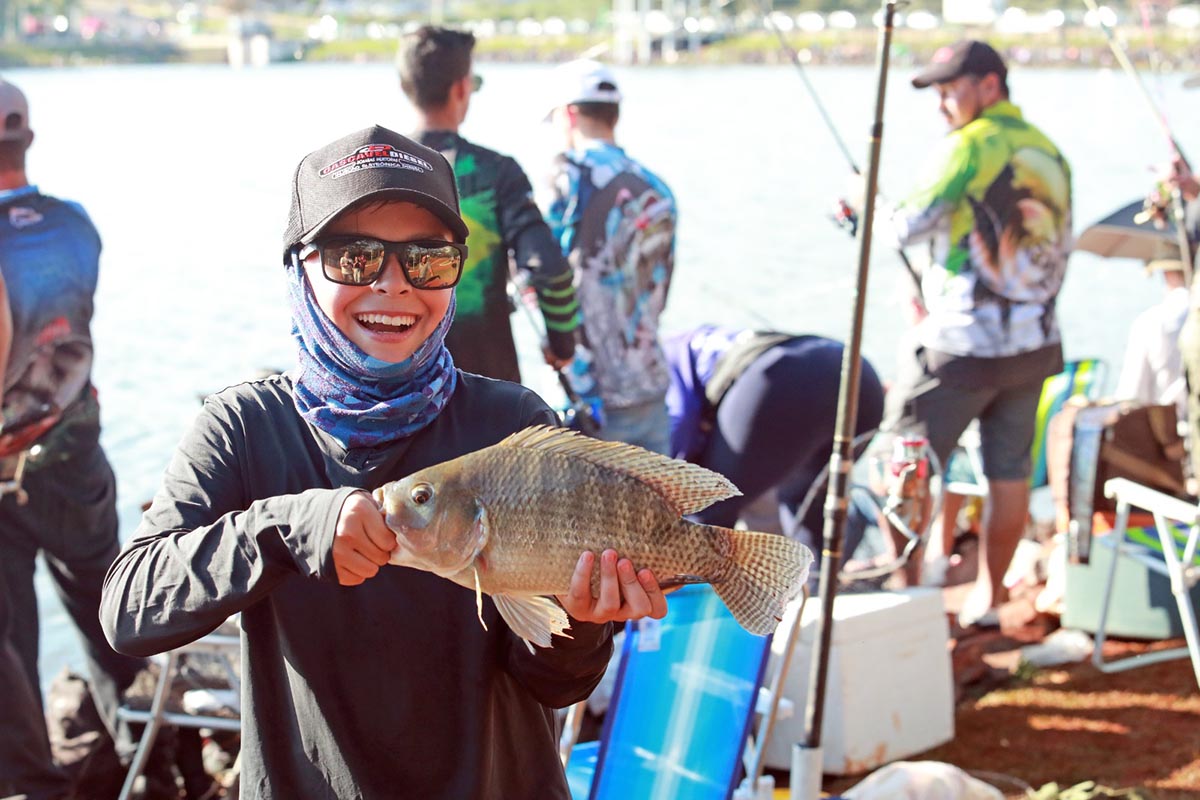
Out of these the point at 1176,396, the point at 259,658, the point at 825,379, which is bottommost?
the point at 1176,396

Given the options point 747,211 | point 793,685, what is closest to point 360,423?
point 793,685

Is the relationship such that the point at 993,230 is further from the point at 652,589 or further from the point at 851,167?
the point at 652,589

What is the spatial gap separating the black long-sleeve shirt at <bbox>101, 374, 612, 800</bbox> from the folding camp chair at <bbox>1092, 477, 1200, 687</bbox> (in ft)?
11.7

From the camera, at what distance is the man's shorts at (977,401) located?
557 centimetres

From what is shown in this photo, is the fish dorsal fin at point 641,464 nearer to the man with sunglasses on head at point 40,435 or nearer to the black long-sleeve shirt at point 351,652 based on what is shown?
the black long-sleeve shirt at point 351,652

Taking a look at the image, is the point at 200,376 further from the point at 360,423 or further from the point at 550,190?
the point at 360,423

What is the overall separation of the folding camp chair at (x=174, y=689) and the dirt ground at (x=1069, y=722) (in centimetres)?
188

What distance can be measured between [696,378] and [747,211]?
19.8 m

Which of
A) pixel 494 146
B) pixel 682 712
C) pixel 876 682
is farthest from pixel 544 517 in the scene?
pixel 494 146

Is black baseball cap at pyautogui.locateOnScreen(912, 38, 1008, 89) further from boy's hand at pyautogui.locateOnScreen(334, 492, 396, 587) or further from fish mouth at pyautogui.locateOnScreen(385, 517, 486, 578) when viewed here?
boy's hand at pyautogui.locateOnScreen(334, 492, 396, 587)

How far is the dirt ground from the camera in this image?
15.2 feet

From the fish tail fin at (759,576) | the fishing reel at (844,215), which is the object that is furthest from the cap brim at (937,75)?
the fish tail fin at (759,576)

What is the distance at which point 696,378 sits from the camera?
555cm

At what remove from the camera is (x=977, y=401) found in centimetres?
562
